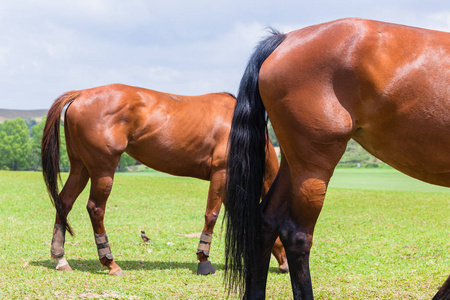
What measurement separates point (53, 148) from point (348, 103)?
3.87 meters

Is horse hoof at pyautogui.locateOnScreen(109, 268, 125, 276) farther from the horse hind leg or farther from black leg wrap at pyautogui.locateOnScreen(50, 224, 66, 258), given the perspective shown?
black leg wrap at pyautogui.locateOnScreen(50, 224, 66, 258)

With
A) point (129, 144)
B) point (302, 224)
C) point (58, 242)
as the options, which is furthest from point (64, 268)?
point (302, 224)

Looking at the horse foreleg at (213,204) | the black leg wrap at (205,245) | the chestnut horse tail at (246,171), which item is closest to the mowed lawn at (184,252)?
the black leg wrap at (205,245)

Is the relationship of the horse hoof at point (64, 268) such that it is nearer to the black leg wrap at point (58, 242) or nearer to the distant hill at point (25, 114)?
the black leg wrap at point (58, 242)

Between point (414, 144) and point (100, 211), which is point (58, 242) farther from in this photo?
point (414, 144)

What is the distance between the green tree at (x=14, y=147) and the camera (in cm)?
4925

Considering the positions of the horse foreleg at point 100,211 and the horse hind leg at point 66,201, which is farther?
the horse hind leg at point 66,201

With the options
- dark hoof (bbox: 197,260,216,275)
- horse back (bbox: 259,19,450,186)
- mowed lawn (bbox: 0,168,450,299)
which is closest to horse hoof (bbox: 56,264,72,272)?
mowed lawn (bbox: 0,168,450,299)

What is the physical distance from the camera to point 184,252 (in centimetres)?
604

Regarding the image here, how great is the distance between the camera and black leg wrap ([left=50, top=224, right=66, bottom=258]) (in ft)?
15.8

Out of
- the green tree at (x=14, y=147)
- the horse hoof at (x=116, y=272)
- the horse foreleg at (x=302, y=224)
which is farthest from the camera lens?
the green tree at (x=14, y=147)

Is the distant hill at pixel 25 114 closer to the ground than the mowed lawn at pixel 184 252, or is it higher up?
closer to the ground

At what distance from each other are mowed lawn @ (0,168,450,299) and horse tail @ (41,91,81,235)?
889 millimetres

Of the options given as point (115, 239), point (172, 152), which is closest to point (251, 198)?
point (172, 152)
